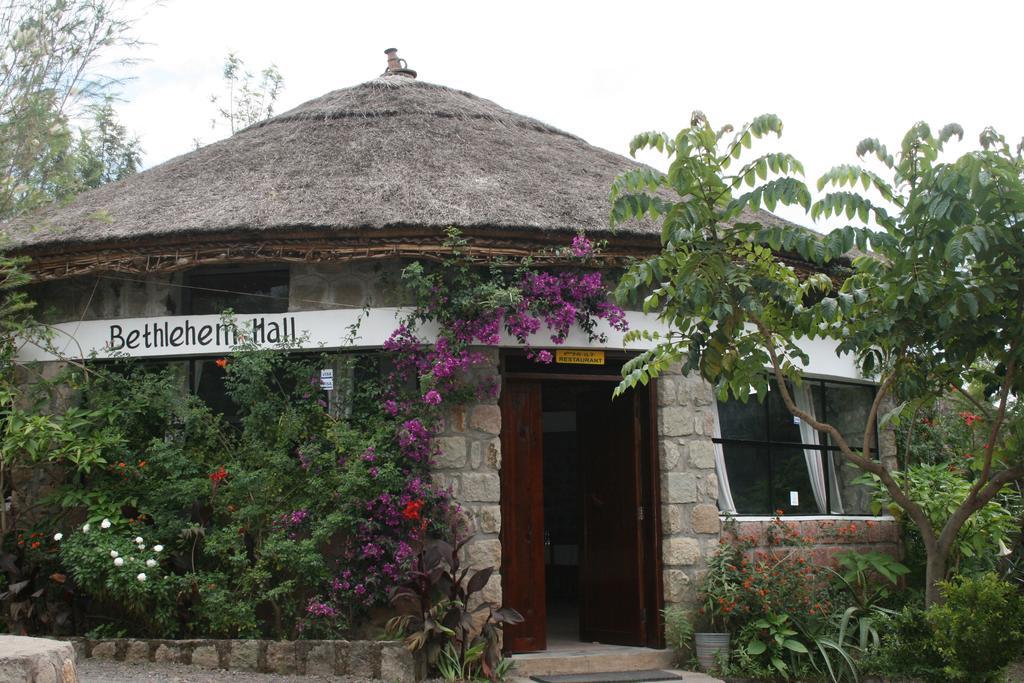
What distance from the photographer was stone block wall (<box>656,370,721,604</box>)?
27.8 feet


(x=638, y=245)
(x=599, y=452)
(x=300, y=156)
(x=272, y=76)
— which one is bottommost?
(x=599, y=452)

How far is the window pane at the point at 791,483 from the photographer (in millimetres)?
9547

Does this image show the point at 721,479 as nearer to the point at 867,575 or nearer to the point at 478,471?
the point at 867,575

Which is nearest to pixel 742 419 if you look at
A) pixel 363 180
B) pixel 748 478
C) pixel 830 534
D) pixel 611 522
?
pixel 748 478

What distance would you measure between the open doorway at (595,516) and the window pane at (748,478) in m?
0.93

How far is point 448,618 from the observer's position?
24.2ft

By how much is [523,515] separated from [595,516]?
3.20 feet

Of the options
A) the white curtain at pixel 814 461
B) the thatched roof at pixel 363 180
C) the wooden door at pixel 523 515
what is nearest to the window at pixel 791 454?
the white curtain at pixel 814 461

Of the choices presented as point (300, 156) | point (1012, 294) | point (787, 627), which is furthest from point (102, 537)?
point (1012, 294)

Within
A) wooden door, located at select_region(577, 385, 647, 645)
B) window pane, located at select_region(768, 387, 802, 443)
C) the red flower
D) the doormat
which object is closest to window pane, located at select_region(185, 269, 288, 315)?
the red flower

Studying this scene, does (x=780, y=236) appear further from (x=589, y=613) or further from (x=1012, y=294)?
(x=589, y=613)

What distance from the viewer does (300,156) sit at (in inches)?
383

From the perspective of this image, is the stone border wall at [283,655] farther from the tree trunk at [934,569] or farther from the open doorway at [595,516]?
the tree trunk at [934,569]

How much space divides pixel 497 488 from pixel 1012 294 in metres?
3.87
